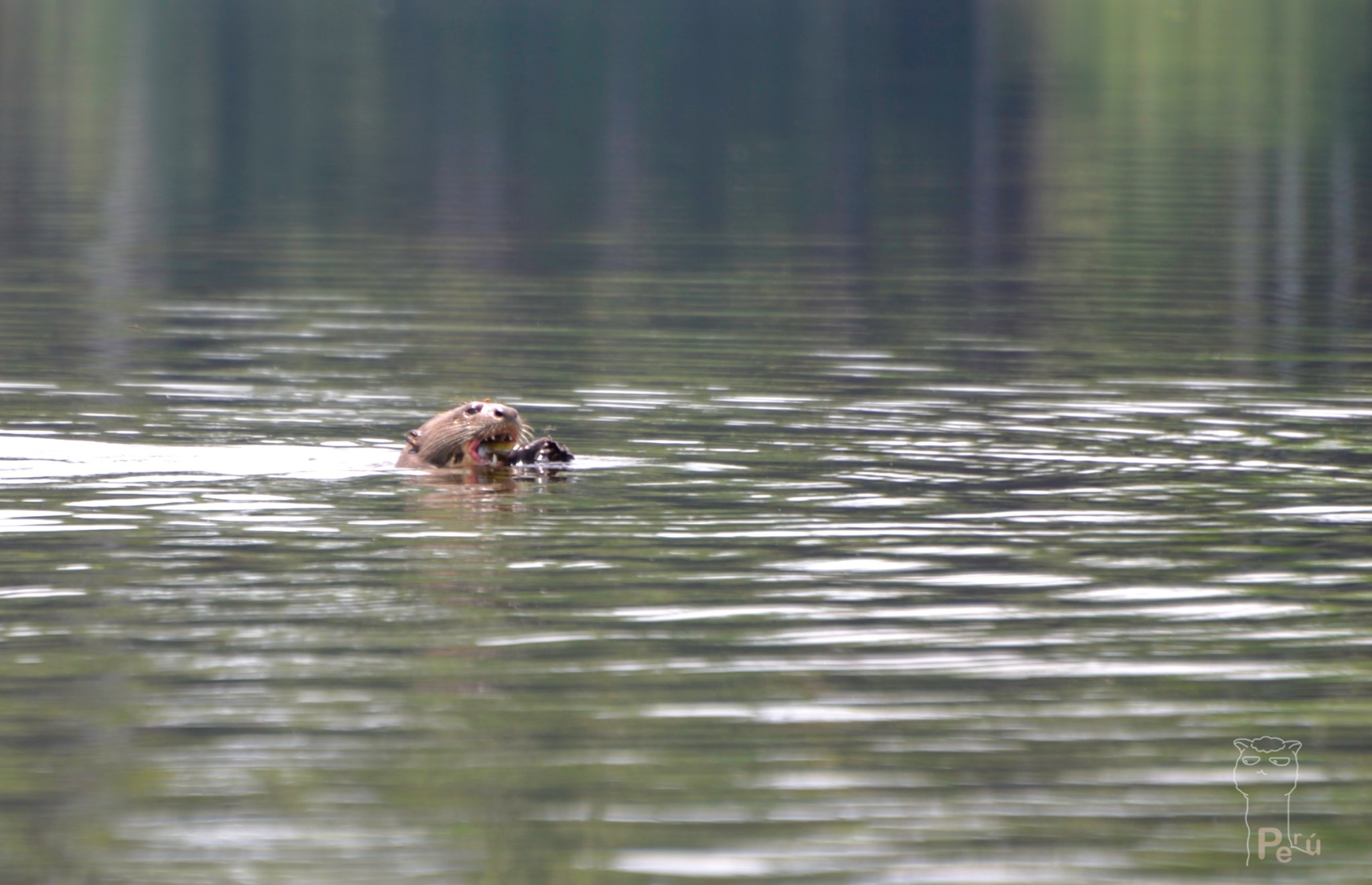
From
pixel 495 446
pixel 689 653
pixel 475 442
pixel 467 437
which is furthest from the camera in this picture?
pixel 495 446

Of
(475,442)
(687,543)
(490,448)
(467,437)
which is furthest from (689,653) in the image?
(490,448)

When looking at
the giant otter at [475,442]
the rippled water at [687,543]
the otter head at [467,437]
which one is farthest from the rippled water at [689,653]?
the otter head at [467,437]

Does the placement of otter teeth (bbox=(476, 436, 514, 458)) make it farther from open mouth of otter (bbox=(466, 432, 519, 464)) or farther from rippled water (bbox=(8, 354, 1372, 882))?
rippled water (bbox=(8, 354, 1372, 882))

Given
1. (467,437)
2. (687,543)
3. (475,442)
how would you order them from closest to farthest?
1. (687,543)
2. (467,437)
3. (475,442)

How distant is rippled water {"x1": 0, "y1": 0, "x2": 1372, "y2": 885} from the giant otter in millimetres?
208

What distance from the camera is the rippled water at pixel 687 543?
8914 millimetres

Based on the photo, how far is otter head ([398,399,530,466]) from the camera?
54.8 feet

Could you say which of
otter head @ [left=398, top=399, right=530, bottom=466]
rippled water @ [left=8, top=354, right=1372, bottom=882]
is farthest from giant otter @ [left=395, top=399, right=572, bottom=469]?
rippled water @ [left=8, top=354, right=1372, bottom=882]

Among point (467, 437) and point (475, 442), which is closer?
point (467, 437)

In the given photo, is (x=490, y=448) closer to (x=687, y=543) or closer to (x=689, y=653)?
(x=687, y=543)

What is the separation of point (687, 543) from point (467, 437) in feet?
10.9

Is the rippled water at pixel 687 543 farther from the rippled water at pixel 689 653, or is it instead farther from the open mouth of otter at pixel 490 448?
the open mouth of otter at pixel 490 448

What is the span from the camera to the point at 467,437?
16.8 meters

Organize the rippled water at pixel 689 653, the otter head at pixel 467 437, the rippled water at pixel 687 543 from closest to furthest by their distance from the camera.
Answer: the rippled water at pixel 689 653
the rippled water at pixel 687 543
the otter head at pixel 467 437
